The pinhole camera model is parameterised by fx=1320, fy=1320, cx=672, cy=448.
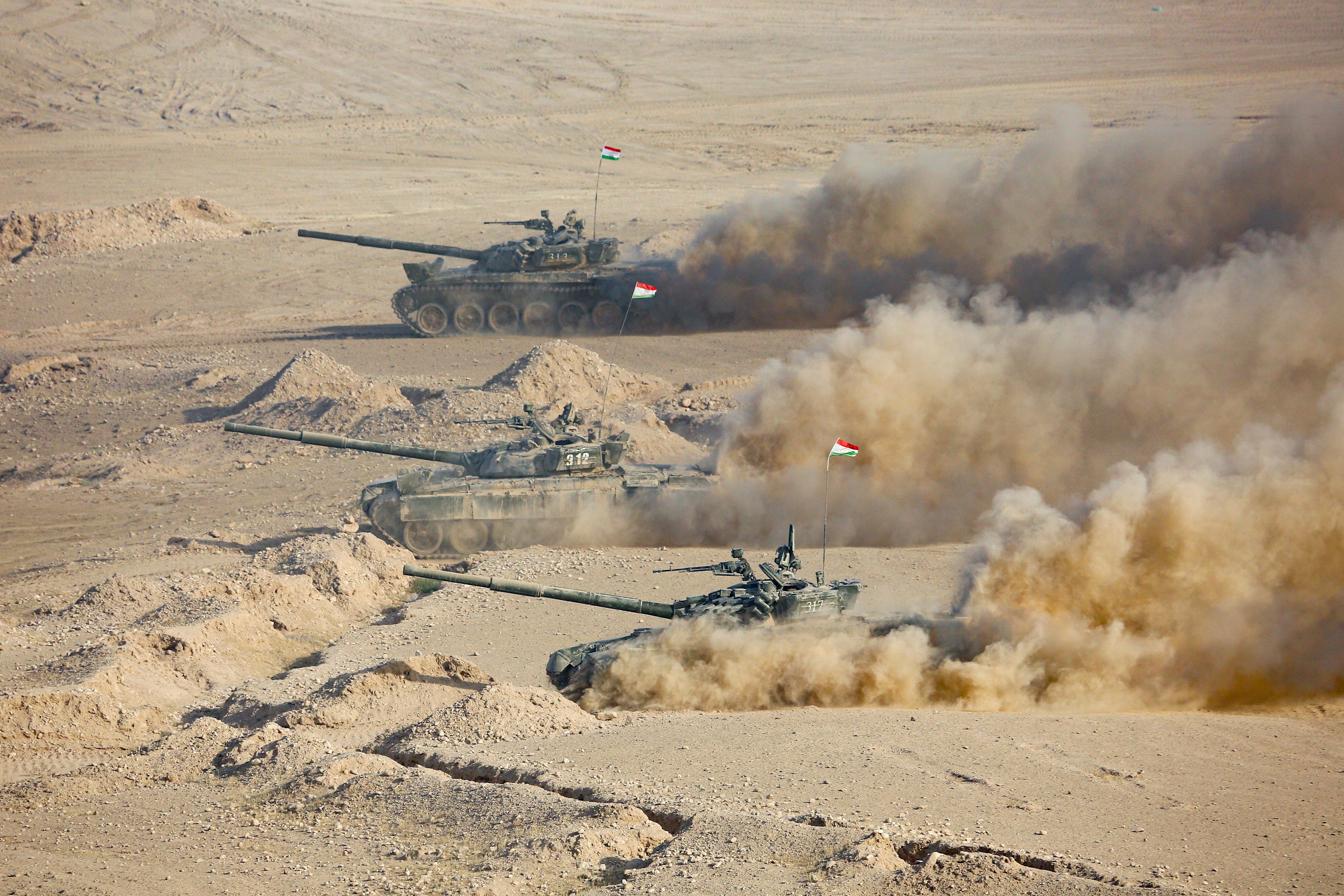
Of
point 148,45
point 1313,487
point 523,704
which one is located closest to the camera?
point 523,704

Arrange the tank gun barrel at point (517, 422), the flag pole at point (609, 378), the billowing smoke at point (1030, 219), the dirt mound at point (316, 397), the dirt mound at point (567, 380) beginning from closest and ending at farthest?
the tank gun barrel at point (517, 422) < the flag pole at point (609, 378) < the dirt mound at point (316, 397) < the dirt mound at point (567, 380) < the billowing smoke at point (1030, 219)

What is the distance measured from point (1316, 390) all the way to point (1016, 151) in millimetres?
24811

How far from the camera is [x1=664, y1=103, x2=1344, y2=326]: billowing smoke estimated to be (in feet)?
74.8

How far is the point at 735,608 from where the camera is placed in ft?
39.7

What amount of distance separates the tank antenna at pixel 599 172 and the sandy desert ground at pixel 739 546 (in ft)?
1.81

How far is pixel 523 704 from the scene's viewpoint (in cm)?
1095

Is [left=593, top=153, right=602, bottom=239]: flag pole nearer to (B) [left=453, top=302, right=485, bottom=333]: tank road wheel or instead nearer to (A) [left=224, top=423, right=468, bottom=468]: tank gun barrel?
(B) [left=453, top=302, right=485, bottom=333]: tank road wheel

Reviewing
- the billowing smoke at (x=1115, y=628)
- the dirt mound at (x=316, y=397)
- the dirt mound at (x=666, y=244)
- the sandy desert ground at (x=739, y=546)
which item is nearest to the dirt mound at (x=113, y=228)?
the sandy desert ground at (x=739, y=546)

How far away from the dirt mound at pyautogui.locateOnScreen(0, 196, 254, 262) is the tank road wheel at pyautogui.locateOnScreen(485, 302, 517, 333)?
1171 cm

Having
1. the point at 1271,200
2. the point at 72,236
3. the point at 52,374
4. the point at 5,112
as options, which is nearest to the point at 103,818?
the point at 52,374

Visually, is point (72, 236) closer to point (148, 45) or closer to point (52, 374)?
point (52, 374)

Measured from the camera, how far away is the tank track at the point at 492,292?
27547 mm

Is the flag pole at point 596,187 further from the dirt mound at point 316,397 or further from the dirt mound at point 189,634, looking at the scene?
the dirt mound at point 189,634

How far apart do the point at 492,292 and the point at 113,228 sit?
13646mm
